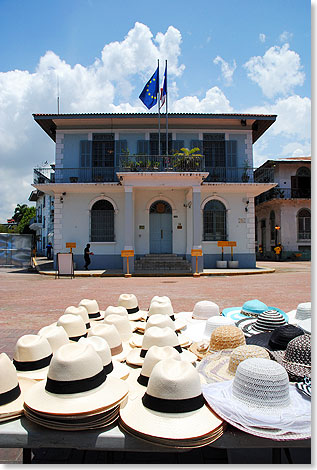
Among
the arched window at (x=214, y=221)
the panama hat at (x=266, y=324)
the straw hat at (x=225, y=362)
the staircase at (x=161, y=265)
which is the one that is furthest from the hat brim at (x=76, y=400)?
the arched window at (x=214, y=221)

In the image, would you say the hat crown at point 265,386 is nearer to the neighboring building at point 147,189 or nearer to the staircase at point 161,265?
the staircase at point 161,265

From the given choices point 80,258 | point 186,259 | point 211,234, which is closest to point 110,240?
point 80,258

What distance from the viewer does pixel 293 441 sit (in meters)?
1.45

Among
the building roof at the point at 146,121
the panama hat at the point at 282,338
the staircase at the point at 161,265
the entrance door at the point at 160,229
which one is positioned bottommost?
the staircase at the point at 161,265

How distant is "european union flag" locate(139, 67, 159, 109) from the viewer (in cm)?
1595

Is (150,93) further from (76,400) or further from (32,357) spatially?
(76,400)

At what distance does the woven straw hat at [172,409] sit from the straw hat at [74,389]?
0.13 meters

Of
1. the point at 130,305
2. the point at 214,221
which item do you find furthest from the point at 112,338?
the point at 214,221

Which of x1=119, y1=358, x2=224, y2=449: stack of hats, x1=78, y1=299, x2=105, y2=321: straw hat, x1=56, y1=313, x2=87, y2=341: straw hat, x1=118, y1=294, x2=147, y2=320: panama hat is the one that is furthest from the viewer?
x1=118, y1=294, x2=147, y2=320: panama hat

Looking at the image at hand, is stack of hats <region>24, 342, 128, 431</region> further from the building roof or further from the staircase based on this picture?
the building roof

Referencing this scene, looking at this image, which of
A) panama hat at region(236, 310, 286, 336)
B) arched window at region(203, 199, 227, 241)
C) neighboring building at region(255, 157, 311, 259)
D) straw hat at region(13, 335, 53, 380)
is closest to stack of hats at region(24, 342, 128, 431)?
straw hat at region(13, 335, 53, 380)

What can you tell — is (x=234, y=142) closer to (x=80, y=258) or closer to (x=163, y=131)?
(x=163, y=131)

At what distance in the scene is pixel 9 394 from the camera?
1.67 meters

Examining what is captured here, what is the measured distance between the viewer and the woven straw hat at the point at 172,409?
1.44m
